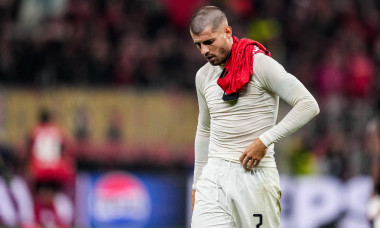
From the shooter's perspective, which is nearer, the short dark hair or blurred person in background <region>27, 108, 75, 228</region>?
the short dark hair

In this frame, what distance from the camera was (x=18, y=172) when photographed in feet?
44.6

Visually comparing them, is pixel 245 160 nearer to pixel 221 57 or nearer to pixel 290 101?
pixel 290 101

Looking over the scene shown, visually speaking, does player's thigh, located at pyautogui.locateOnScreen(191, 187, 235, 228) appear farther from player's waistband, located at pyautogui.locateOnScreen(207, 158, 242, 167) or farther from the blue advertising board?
the blue advertising board

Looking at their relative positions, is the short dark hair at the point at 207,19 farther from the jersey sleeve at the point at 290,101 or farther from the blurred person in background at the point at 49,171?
the blurred person in background at the point at 49,171

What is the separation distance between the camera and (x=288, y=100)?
215 inches

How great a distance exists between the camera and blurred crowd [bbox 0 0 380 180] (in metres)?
14.5

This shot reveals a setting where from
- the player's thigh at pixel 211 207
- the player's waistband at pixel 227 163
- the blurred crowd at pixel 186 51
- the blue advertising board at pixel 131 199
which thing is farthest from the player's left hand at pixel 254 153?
the blurred crowd at pixel 186 51

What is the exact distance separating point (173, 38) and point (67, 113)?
3.10m

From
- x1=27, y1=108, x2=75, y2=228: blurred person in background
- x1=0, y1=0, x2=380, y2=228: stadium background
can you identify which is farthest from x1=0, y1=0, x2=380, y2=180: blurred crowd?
x1=27, y1=108, x2=75, y2=228: blurred person in background

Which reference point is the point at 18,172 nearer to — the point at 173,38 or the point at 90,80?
the point at 90,80

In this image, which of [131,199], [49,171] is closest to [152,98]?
[131,199]

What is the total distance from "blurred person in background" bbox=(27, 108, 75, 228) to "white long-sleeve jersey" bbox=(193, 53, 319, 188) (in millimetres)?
7224

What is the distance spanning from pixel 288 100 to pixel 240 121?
1.21ft

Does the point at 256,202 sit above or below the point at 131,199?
above
